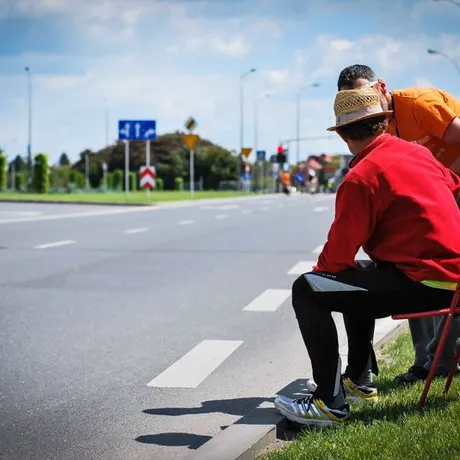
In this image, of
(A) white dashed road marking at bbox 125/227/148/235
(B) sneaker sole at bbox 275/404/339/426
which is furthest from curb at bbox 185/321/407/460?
(A) white dashed road marking at bbox 125/227/148/235

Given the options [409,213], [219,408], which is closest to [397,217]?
[409,213]

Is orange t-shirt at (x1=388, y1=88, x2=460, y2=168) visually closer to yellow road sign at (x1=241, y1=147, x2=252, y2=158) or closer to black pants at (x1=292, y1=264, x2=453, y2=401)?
black pants at (x1=292, y1=264, x2=453, y2=401)

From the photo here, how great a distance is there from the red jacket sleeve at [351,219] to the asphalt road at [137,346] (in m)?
1.15

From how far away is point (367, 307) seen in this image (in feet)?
16.6

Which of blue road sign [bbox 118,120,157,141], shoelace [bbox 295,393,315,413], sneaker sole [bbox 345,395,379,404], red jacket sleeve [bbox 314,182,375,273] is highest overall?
blue road sign [bbox 118,120,157,141]

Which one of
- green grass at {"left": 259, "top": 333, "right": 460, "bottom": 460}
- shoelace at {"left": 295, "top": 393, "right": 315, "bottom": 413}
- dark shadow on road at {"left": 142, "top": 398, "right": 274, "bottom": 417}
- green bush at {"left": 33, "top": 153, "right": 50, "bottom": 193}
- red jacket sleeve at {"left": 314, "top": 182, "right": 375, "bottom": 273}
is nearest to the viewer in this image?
green grass at {"left": 259, "top": 333, "right": 460, "bottom": 460}

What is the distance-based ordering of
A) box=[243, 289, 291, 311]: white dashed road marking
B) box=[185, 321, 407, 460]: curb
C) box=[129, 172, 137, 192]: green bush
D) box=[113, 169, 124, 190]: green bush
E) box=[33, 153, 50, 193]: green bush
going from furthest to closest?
1. box=[113, 169, 124, 190]: green bush
2. box=[129, 172, 137, 192]: green bush
3. box=[33, 153, 50, 193]: green bush
4. box=[243, 289, 291, 311]: white dashed road marking
5. box=[185, 321, 407, 460]: curb

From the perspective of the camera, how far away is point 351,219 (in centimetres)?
487

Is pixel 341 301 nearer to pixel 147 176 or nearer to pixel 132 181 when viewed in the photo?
pixel 147 176

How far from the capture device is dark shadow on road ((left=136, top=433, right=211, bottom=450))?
202 inches

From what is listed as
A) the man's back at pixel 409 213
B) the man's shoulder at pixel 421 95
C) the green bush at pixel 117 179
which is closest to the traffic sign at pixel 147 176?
the man's shoulder at pixel 421 95

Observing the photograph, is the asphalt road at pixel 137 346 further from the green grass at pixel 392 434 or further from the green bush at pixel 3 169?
the green bush at pixel 3 169

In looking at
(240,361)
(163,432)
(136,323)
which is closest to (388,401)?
(163,432)

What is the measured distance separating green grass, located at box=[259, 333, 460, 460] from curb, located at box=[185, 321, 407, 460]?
0.11 metres
